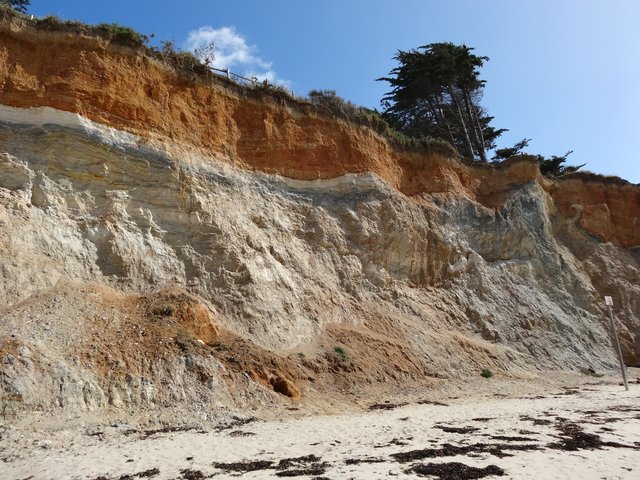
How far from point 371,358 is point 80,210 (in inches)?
361

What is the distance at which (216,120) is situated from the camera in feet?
58.7

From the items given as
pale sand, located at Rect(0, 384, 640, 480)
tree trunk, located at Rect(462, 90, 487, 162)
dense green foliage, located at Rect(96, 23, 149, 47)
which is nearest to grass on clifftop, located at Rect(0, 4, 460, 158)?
dense green foliage, located at Rect(96, 23, 149, 47)

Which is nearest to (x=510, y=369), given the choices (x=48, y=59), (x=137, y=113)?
(x=137, y=113)

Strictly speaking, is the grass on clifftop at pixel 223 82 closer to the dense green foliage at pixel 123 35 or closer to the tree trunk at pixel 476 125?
Answer: the dense green foliage at pixel 123 35

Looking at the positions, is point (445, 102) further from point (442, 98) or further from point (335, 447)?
point (335, 447)

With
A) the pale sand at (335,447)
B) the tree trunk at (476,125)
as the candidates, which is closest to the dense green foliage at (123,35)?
the pale sand at (335,447)

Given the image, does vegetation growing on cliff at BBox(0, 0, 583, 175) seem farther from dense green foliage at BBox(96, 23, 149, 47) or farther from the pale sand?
the pale sand

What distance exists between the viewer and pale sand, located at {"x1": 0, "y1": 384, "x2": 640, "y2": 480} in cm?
704

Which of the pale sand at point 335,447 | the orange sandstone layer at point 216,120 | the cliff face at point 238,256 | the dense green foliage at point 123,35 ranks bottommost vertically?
the pale sand at point 335,447

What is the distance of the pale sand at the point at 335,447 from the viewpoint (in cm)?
704

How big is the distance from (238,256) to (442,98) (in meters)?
21.2

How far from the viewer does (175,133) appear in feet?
54.2

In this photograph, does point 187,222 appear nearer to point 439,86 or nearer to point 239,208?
point 239,208

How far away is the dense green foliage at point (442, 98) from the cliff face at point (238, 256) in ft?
20.3
